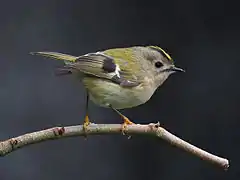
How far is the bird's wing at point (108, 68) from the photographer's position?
1.54m

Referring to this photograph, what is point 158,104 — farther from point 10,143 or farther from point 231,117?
point 10,143

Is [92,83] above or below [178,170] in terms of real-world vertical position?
above

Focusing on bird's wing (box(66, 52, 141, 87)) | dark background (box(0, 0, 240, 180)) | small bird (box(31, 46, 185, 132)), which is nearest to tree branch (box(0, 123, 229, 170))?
small bird (box(31, 46, 185, 132))

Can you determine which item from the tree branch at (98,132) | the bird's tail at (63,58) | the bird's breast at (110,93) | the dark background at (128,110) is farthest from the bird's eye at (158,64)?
the dark background at (128,110)

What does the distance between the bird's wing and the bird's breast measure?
2 centimetres

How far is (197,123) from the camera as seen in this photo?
2414 mm

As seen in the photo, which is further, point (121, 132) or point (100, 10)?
point (100, 10)

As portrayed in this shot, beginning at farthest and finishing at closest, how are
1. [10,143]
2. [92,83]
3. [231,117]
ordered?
[231,117] < [92,83] < [10,143]

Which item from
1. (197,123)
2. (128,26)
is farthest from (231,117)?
(128,26)

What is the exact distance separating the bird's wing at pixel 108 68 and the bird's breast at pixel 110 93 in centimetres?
2

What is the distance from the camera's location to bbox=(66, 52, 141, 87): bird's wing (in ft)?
5.05

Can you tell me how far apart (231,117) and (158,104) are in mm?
336

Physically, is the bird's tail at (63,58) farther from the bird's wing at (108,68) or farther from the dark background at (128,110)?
the dark background at (128,110)

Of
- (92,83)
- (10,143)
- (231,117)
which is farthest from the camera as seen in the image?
(231,117)
